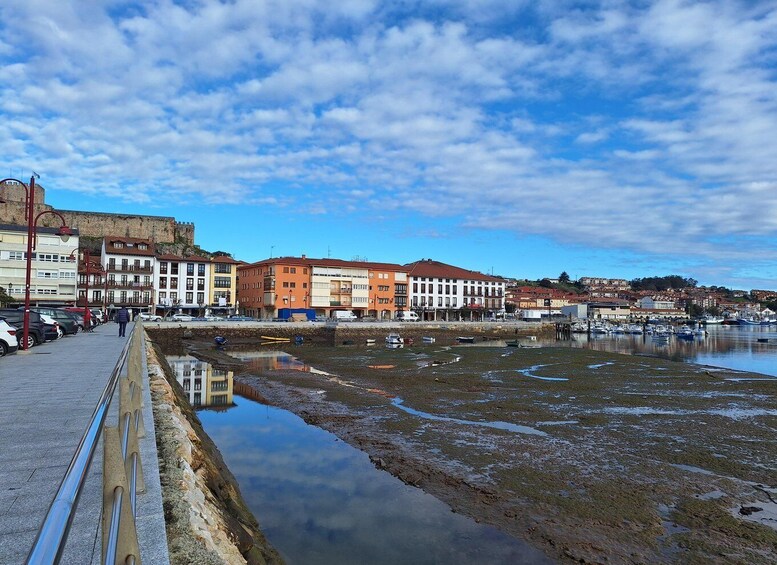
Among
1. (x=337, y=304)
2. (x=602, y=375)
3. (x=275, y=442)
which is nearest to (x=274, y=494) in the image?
(x=275, y=442)

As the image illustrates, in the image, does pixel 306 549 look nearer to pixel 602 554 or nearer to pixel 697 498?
pixel 602 554

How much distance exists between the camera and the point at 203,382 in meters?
33.2

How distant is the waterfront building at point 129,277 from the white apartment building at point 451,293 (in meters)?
50.1

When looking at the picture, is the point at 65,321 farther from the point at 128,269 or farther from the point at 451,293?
the point at 451,293

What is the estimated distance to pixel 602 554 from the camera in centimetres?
1035

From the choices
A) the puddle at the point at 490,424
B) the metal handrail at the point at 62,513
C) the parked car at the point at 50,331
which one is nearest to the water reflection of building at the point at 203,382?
the parked car at the point at 50,331

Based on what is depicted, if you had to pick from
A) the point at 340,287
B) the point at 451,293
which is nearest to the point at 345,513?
the point at 340,287

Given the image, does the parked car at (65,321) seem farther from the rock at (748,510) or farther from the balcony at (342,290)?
the balcony at (342,290)

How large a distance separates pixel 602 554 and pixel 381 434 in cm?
991

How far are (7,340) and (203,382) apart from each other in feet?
43.4

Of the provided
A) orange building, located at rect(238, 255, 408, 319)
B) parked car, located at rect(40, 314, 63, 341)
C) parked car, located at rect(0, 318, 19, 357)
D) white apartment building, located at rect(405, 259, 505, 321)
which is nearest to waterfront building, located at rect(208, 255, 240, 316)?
orange building, located at rect(238, 255, 408, 319)

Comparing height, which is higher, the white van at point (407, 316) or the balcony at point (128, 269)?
the balcony at point (128, 269)

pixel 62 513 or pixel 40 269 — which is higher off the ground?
pixel 40 269

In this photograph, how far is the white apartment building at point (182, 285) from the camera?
301 ft
